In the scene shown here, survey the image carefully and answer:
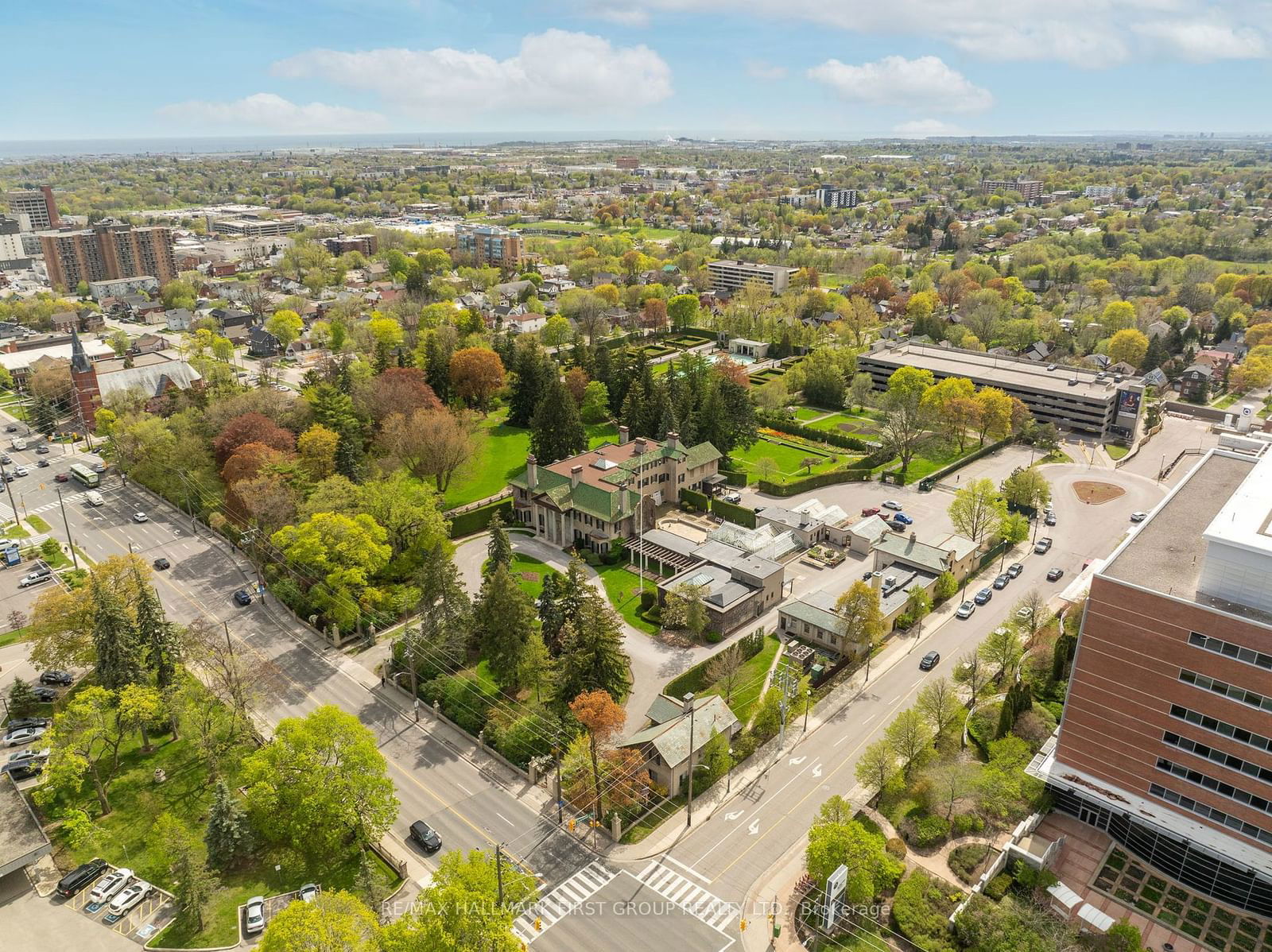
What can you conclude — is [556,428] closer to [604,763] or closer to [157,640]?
[157,640]

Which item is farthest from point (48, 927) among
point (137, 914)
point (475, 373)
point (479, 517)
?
point (475, 373)

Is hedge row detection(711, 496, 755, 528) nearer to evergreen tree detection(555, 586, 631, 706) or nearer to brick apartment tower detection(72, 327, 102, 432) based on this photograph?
evergreen tree detection(555, 586, 631, 706)

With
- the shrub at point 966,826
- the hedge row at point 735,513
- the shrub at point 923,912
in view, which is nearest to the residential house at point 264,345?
the hedge row at point 735,513

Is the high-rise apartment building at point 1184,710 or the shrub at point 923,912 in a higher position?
the high-rise apartment building at point 1184,710

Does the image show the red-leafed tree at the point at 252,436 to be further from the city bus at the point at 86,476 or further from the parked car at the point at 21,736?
the parked car at the point at 21,736

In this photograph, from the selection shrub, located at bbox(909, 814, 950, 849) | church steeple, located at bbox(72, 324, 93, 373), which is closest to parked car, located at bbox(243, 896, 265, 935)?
shrub, located at bbox(909, 814, 950, 849)

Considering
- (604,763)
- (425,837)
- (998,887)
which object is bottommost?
(425,837)

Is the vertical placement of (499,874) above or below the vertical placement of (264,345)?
above
